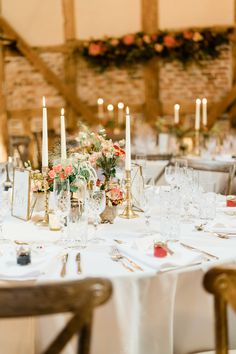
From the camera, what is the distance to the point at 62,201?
2.25 metres

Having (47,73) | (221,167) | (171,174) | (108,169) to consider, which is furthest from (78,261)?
(47,73)

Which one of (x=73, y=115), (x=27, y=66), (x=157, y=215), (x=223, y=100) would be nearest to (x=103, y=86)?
(x=73, y=115)

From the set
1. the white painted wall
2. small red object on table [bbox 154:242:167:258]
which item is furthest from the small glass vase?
the white painted wall

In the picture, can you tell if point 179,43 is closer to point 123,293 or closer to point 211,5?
point 211,5

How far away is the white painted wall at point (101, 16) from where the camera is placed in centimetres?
Result: 714

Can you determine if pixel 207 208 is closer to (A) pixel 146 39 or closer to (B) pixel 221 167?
(B) pixel 221 167

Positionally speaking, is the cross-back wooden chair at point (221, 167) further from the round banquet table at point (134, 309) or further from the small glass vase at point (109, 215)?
the round banquet table at point (134, 309)

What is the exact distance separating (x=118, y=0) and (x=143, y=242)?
6.05 metres

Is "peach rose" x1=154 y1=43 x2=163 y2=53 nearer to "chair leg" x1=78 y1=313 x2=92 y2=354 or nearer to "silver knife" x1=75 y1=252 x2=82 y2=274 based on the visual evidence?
"silver knife" x1=75 y1=252 x2=82 y2=274

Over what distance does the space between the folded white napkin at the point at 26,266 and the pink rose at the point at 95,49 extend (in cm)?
559

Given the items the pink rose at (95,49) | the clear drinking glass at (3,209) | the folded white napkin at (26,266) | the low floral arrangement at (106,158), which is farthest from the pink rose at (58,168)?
the pink rose at (95,49)

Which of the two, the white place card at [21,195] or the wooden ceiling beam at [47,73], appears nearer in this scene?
the white place card at [21,195]

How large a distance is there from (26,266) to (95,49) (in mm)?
5828

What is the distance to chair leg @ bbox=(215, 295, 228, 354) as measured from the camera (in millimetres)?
1303
